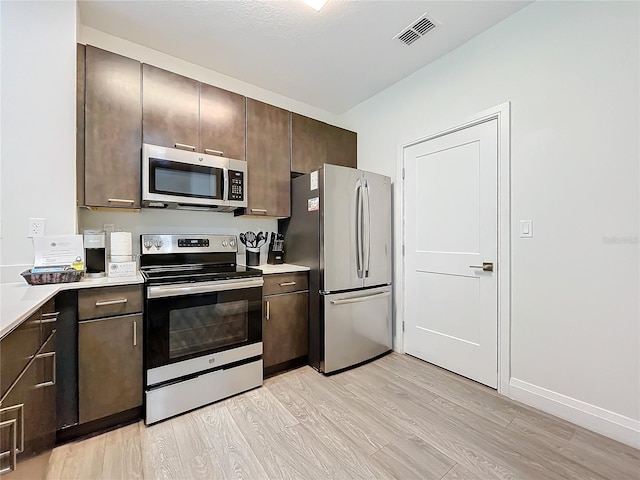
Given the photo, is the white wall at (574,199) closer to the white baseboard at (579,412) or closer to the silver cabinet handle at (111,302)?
the white baseboard at (579,412)

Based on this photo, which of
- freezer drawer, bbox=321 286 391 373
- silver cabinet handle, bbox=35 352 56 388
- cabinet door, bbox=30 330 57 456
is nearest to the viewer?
cabinet door, bbox=30 330 57 456

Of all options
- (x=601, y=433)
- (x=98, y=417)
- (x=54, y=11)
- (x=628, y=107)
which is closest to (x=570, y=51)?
(x=628, y=107)

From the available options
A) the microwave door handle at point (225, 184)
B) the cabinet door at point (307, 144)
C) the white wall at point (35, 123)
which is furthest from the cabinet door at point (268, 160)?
the white wall at point (35, 123)

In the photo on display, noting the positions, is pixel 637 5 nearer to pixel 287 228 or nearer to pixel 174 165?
pixel 287 228

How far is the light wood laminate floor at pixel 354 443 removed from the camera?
1.40 m

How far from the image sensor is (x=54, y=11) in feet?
5.90

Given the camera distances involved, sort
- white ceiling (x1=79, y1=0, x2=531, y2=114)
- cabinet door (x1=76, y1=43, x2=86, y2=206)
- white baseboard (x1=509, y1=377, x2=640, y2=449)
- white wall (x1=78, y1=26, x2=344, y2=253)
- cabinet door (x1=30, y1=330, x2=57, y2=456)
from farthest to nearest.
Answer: white wall (x1=78, y1=26, x2=344, y2=253)
white ceiling (x1=79, y1=0, x2=531, y2=114)
cabinet door (x1=76, y1=43, x2=86, y2=206)
white baseboard (x1=509, y1=377, x2=640, y2=449)
cabinet door (x1=30, y1=330, x2=57, y2=456)

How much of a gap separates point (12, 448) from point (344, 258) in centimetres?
209

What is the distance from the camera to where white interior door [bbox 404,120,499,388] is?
2.21 m

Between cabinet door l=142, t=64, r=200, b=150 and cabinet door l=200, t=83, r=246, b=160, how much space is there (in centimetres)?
6

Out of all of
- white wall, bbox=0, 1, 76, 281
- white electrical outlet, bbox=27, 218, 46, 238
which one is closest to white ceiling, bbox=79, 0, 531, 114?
white wall, bbox=0, 1, 76, 281

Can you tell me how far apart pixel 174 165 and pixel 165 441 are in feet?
5.89

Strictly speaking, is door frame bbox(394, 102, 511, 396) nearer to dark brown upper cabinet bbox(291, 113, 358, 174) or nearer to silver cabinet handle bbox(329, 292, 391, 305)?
silver cabinet handle bbox(329, 292, 391, 305)

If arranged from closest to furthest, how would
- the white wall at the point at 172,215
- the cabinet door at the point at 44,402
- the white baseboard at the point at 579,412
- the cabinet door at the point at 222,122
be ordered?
1. the cabinet door at the point at 44,402
2. the white baseboard at the point at 579,412
3. the white wall at the point at 172,215
4. the cabinet door at the point at 222,122
